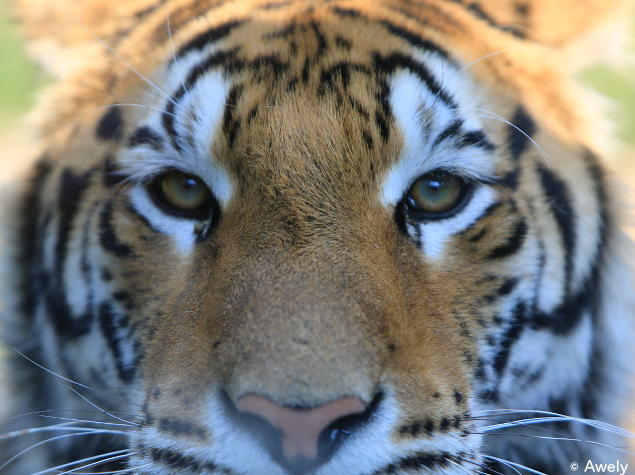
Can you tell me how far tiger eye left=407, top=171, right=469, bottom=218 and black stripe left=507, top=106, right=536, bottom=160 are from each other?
0.45 feet

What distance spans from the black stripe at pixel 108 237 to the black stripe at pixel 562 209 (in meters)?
0.82


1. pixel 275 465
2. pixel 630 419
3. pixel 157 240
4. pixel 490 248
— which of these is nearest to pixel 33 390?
pixel 157 240

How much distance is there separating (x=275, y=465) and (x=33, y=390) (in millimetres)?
843

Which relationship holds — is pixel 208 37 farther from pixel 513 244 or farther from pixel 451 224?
pixel 513 244

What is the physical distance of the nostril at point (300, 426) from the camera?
759 millimetres

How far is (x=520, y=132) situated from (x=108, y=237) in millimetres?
829

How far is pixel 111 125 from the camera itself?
3.81ft

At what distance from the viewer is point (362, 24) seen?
111cm

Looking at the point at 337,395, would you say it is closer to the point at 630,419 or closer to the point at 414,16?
the point at 414,16

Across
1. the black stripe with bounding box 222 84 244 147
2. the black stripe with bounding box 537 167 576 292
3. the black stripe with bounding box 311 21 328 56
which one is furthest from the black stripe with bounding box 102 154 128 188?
the black stripe with bounding box 537 167 576 292

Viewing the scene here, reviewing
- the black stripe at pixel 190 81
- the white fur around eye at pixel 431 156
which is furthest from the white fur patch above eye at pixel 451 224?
the black stripe at pixel 190 81

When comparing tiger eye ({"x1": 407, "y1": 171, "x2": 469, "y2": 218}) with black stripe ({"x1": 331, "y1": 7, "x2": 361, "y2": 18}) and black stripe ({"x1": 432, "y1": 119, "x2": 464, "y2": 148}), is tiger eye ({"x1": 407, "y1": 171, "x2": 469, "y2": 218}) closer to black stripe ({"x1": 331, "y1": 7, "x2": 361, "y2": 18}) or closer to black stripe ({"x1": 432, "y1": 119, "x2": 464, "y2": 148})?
black stripe ({"x1": 432, "y1": 119, "x2": 464, "y2": 148})

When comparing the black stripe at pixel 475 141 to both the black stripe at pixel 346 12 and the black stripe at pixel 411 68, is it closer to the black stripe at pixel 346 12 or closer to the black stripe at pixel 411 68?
the black stripe at pixel 411 68

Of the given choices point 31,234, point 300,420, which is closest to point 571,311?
point 300,420
